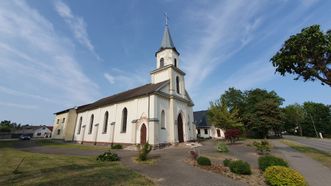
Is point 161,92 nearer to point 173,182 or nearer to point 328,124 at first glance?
point 173,182

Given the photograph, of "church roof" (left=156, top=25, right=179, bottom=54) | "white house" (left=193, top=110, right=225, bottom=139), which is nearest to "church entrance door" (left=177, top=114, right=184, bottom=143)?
"church roof" (left=156, top=25, right=179, bottom=54)

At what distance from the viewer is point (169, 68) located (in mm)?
25547

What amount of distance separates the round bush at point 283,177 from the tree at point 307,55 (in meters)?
9.50

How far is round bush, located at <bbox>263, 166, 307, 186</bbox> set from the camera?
6.23 metres

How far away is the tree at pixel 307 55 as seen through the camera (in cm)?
1167

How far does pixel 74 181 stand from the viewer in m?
6.89

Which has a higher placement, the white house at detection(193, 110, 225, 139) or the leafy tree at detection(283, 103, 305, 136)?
the leafy tree at detection(283, 103, 305, 136)

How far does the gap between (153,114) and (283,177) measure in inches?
616

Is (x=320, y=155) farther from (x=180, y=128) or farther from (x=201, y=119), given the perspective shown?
(x=201, y=119)

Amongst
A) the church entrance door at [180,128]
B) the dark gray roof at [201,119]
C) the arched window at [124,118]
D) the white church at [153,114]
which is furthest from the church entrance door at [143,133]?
the dark gray roof at [201,119]

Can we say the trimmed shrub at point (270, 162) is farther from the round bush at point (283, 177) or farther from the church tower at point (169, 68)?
the church tower at point (169, 68)

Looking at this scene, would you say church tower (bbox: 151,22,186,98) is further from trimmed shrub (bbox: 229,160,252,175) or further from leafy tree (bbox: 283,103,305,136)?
leafy tree (bbox: 283,103,305,136)

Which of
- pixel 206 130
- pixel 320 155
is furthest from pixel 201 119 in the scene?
pixel 320 155

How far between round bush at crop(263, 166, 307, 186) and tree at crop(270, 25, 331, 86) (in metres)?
9.50
